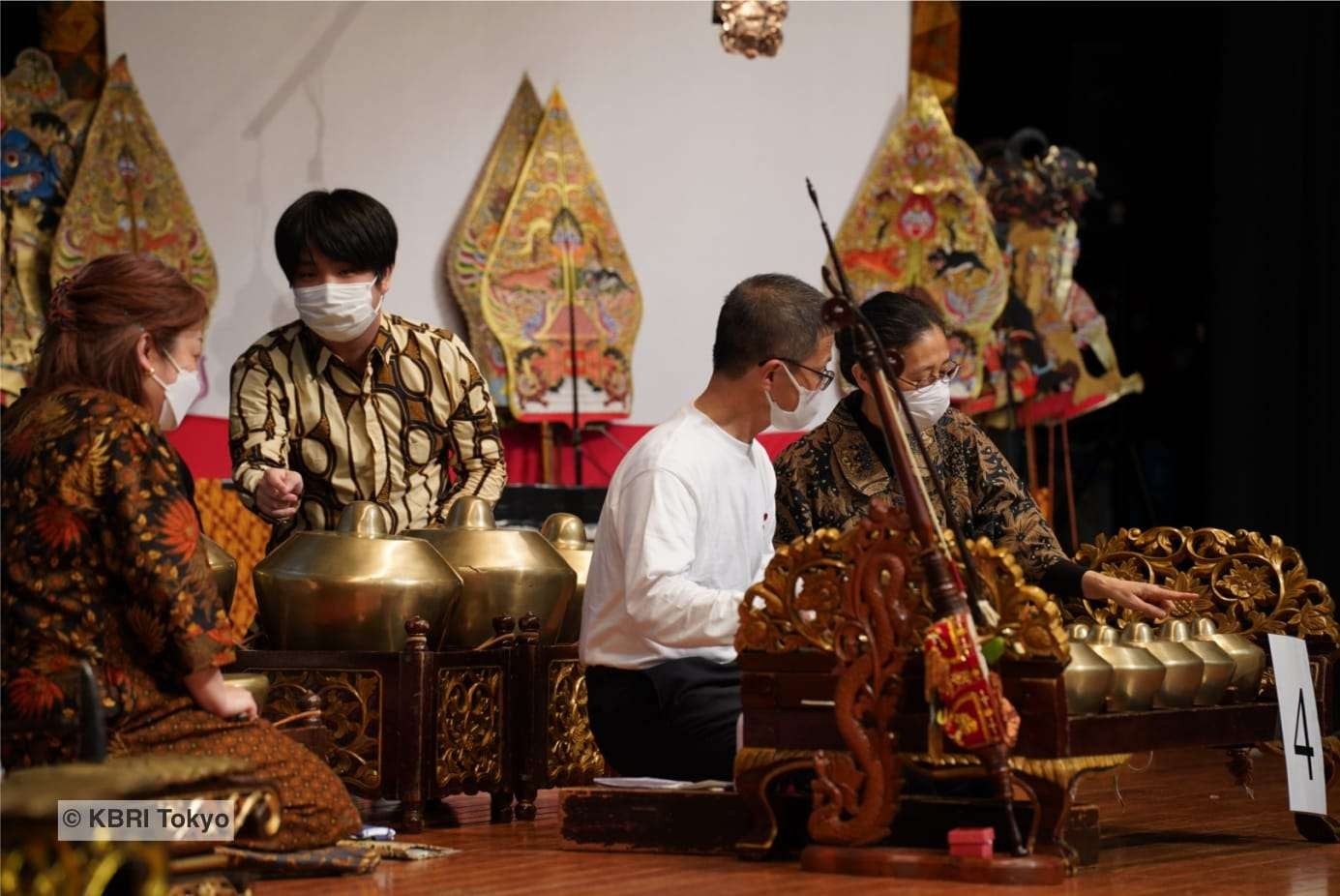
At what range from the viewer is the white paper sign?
358 cm

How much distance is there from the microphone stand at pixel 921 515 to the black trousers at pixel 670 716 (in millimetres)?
559

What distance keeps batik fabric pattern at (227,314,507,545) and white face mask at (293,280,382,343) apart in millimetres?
135

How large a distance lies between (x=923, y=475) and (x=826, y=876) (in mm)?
1118

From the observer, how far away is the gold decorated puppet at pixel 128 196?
573cm

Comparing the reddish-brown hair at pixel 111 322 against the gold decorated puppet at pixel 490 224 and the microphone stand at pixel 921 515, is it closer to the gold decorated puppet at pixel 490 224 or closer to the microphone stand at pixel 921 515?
the microphone stand at pixel 921 515

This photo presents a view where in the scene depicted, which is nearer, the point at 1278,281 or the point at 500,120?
the point at 500,120

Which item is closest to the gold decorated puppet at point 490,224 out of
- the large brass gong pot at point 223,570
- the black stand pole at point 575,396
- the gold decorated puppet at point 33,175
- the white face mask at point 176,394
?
the black stand pole at point 575,396

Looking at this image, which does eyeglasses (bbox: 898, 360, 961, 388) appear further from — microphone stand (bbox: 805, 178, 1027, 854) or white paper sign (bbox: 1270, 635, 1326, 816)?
white paper sign (bbox: 1270, 635, 1326, 816)

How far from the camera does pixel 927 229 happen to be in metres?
7.00

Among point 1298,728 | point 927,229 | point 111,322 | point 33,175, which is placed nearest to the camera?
point 111,322

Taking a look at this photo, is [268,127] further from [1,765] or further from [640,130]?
[1,765]

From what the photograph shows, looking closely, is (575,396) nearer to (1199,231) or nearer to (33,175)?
(33,175)

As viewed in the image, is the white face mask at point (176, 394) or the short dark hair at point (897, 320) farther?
the short dark hair at point (897, 320)

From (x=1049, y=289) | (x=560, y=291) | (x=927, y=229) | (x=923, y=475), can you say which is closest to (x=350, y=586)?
(x=923, y=475)
